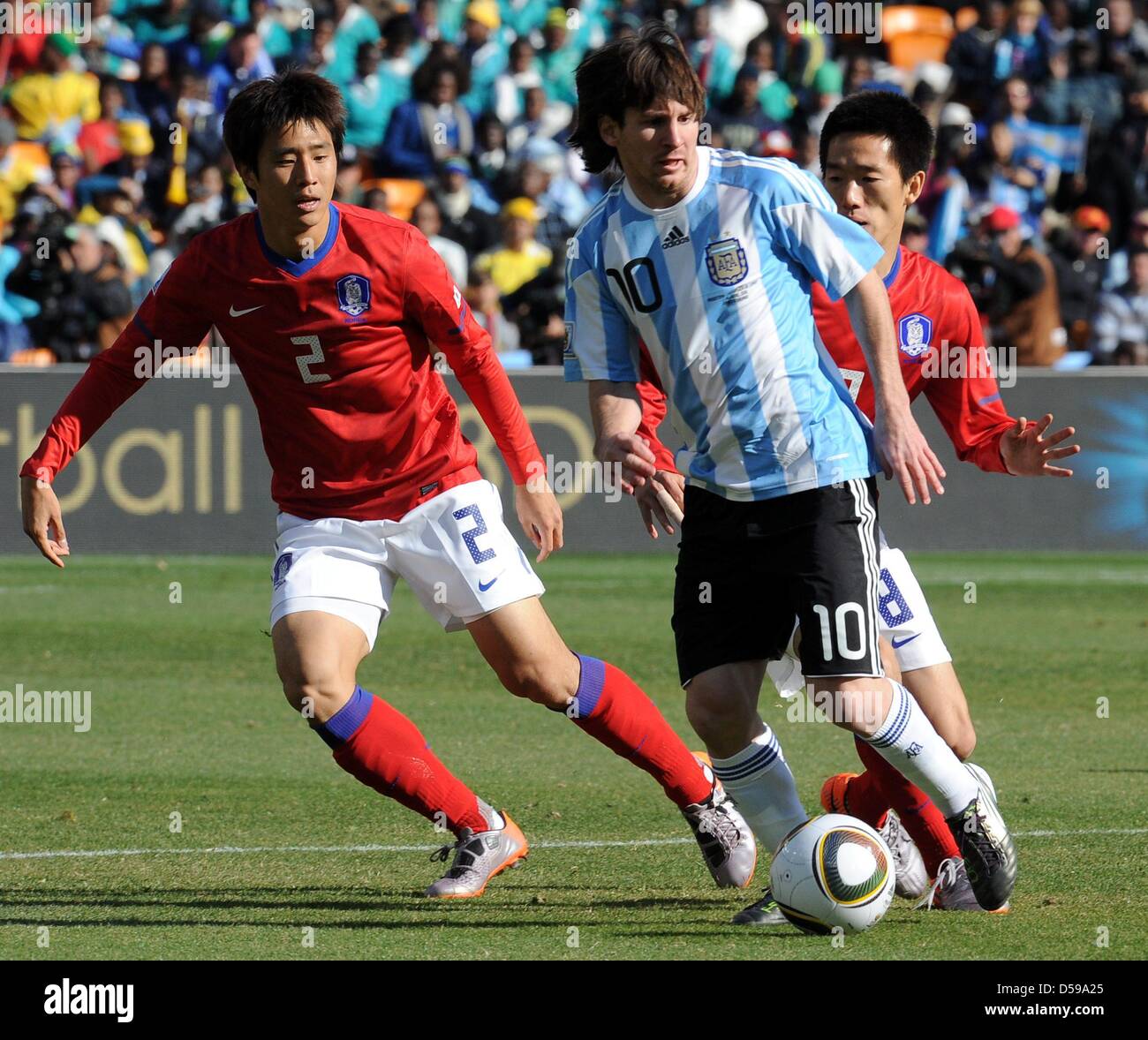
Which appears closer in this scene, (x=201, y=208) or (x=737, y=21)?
(x=201, y=208)

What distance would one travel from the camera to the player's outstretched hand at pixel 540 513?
5.42 metres

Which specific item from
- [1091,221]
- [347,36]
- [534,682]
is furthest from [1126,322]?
[534,682]

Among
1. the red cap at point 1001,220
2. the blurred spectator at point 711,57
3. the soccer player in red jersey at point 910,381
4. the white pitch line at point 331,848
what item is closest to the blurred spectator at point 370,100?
the blurred spectator at point 711,57

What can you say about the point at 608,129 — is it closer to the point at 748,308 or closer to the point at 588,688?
the point at 748,308

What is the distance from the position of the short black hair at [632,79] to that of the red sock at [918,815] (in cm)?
181

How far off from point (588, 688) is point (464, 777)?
2018mm

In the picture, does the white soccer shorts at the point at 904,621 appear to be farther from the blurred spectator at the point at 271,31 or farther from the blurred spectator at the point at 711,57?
the blurred spectator at the point at 271,31

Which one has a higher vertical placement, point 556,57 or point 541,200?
point 556,57

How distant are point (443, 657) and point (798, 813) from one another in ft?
20.3

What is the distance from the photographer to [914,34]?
803 inches

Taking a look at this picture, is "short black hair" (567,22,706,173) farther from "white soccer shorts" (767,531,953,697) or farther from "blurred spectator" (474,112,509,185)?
"blurred spectator" (474,112,509,185)

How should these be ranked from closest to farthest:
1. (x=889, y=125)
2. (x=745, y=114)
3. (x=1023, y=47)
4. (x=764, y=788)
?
(x=764, y=788)
(x=889, y=125)
(x=745, y=114)
(x=1023, y=47)

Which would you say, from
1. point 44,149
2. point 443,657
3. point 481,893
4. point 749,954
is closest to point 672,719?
point 443,657
